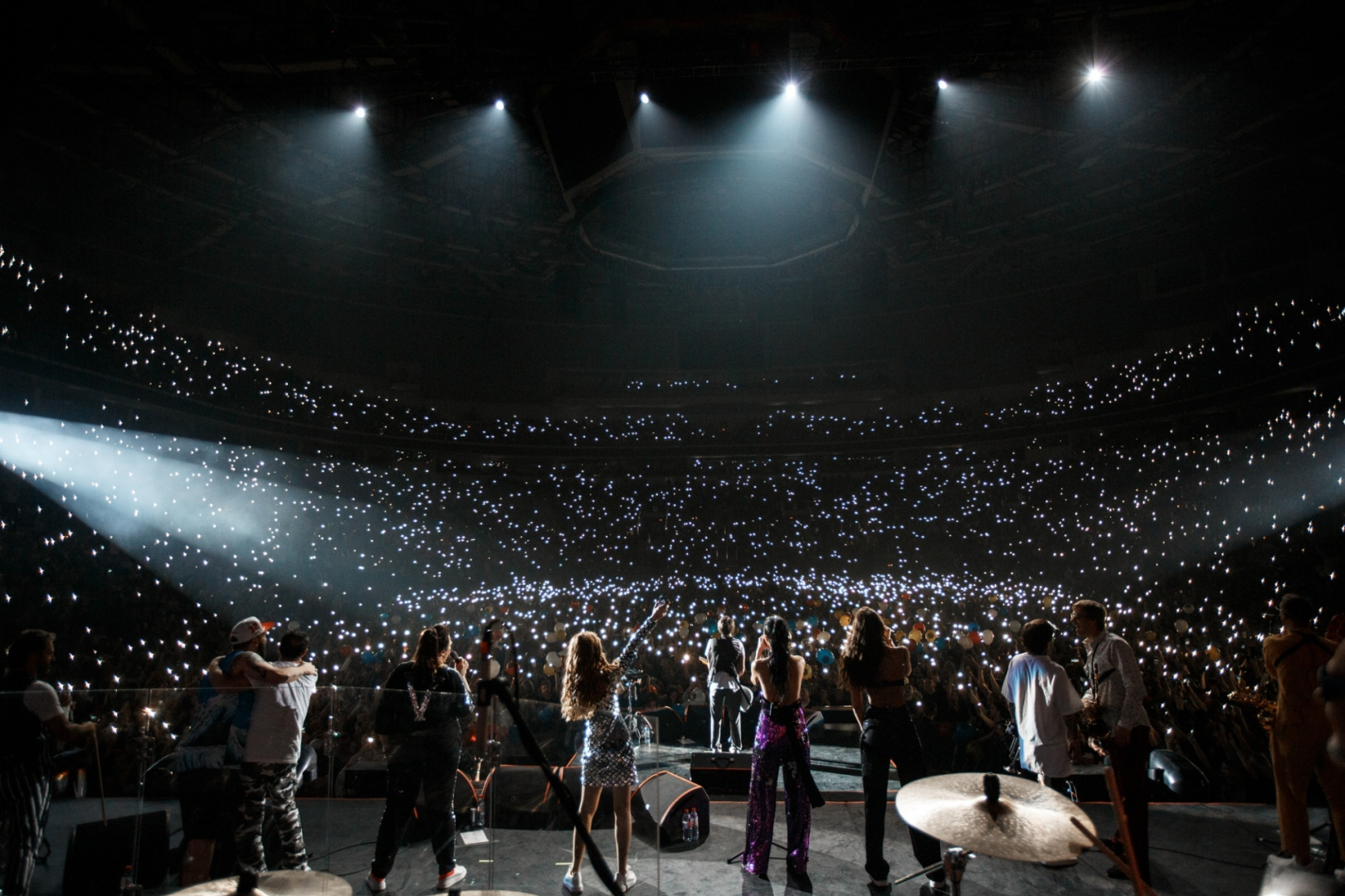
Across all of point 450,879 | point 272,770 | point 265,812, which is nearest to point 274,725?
point 272,770

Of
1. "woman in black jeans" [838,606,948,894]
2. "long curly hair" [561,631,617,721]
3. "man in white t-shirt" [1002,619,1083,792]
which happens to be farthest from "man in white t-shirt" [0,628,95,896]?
"man in white t-shirt" [1002,619,1083,792]

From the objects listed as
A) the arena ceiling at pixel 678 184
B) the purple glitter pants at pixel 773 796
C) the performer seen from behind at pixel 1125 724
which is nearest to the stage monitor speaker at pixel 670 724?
the purple glitter pants at pixel 773 796

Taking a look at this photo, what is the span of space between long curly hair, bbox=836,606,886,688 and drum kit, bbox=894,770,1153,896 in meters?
Result: 1.24

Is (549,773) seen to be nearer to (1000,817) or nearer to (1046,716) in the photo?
(1000,817)

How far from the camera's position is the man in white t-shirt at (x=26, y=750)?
2998mm

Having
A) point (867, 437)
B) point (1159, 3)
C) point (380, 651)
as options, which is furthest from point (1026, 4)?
point (380, 651)

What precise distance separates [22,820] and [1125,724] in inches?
205

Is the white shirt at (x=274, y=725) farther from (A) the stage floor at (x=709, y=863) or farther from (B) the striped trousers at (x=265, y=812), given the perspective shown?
(A) the stage floor at (x=709, y=863)

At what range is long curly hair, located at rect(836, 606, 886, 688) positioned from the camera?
379 centimetres

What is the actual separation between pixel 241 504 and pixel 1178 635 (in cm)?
1499

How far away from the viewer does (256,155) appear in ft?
32.4

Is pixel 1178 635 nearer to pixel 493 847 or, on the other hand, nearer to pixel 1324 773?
pixel 1324 773

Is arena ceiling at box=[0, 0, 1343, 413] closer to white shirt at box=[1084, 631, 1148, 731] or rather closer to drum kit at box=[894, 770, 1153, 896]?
white shirt at box=[1084, 631, 1148, 731]

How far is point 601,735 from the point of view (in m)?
3.56
